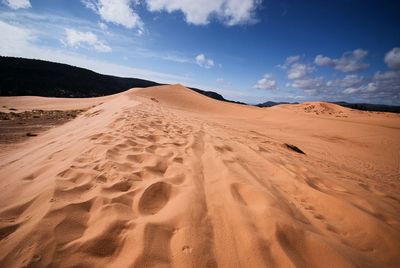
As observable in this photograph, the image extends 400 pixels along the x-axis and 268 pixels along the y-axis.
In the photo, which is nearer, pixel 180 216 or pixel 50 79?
pixel 180 216

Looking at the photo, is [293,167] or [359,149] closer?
[293,167]

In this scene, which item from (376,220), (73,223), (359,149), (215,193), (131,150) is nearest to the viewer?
(73,223)

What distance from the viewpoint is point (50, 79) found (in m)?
48.8

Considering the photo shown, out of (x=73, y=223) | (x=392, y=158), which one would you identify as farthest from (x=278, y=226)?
(x=392, y=158)

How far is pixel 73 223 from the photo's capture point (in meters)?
1.54

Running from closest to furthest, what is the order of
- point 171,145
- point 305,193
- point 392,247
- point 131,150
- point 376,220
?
1. point 392,247
2. point 376,220
3. point 305,193
4. point 131,150
5. point 171,145

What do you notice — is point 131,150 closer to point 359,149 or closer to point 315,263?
point 315,263

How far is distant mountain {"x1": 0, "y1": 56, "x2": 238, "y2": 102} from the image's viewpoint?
41344mm

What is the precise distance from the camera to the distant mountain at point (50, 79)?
1628 inches

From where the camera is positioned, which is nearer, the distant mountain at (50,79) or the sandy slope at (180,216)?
the sandy slope at (180,216)

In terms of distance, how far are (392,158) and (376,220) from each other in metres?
6.94

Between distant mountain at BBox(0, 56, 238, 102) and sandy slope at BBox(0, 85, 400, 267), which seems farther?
distant mountain at BBox(0, 56, 238, 102)

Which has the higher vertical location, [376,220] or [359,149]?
[376,220]

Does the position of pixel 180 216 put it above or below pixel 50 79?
below
